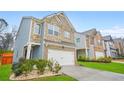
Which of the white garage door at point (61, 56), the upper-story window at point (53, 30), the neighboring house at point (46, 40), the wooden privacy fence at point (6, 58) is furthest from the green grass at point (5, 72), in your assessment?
the upper-story window at point (53, 30)

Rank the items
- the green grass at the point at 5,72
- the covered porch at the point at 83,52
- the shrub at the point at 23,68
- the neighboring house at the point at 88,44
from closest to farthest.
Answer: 1. the green grass at the point at 5,72
2. the shrub at the point at 23,68
3. the covered porch at the point at 83,52
4. the neighboring house at the point at 88,44

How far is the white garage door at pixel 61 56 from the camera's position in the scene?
7769 mm

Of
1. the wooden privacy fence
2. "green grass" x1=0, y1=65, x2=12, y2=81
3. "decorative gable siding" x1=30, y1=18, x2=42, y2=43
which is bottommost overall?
"green grass" x1=0, y1=65, x2=12, y2=81

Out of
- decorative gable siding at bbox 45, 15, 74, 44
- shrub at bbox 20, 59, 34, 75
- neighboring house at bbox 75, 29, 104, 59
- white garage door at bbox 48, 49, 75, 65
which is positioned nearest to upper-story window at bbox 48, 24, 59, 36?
decorative gable siding at bbox 45, 15, 74, 44

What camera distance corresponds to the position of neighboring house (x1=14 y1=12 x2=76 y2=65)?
7364mm

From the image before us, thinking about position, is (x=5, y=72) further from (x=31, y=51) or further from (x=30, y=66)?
(x=31, y=51)

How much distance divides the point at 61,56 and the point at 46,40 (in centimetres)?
143

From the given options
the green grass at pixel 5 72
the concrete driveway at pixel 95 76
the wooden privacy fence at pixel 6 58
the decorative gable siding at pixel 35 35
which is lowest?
the concrete driveway at pixel 95 76

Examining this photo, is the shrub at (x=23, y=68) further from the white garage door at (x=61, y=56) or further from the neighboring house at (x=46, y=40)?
the white garage door at (x=61, y=56)

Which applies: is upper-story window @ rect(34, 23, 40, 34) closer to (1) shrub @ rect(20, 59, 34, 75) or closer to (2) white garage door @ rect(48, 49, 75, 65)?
(2) white garage door @ rect(48, 49, 75, 65)

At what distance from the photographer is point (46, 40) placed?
8320 millimetres

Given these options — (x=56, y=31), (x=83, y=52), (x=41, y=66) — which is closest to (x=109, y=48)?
(x=83, y=52)
